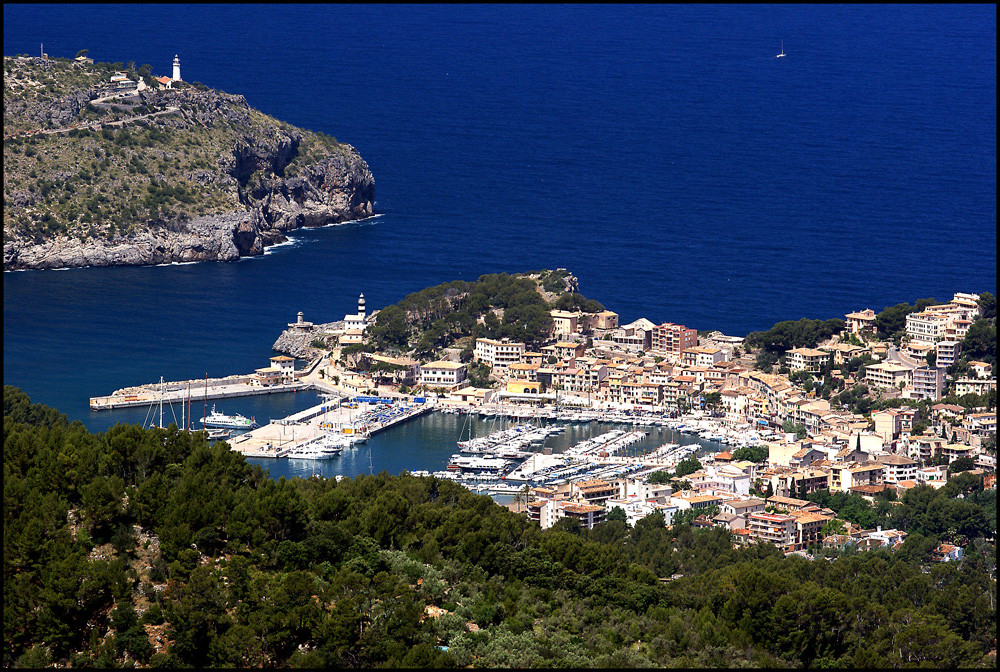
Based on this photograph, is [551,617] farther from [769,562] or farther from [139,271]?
[139,271]

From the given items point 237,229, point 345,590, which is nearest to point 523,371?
point 237,229

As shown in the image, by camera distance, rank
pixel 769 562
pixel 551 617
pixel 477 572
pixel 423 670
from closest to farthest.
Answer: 1. pixel 423 670
2. pixel 551 617
3. pixel 477 572
4. pixel 769 562

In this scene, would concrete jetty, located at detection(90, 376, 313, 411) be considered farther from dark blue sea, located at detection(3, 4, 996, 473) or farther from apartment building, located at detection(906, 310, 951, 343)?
apartment building, located at detection(906, 310, 951, 343)

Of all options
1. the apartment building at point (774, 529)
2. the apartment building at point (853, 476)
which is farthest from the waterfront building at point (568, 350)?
the apartment building at point (774, 529)

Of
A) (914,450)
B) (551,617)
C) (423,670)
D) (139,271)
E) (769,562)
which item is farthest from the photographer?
(139,271)

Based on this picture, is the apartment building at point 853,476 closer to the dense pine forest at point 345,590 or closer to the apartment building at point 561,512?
the apartment building at point 561,512

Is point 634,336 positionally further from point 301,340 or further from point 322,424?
point 322,424

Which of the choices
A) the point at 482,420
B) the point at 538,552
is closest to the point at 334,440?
the point at 482,420
